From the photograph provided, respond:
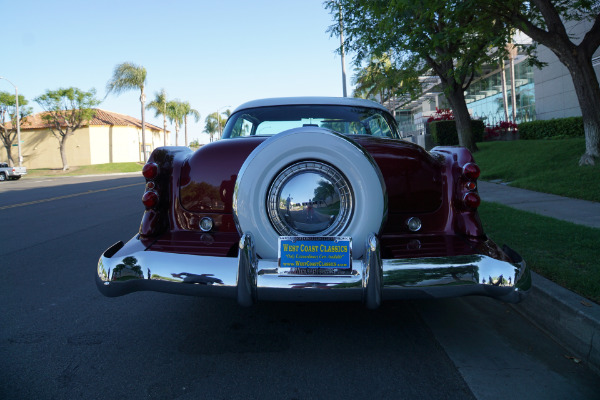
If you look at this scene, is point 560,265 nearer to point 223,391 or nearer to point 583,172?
point 223,391

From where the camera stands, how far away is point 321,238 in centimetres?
245

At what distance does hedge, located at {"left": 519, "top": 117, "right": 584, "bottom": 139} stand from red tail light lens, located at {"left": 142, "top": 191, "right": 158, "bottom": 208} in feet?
62.6

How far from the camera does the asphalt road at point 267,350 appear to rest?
2.42 m

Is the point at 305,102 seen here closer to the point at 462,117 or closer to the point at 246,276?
the point at 246,276

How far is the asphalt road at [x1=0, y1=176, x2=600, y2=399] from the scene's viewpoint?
2.42 m

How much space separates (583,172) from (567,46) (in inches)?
118

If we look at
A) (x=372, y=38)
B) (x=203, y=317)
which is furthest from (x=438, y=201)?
(x=372, y=38)

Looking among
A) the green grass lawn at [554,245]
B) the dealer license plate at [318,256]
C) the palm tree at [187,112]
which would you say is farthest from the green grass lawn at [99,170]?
the dealer license plate at [318,256]

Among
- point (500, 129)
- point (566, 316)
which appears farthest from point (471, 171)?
point (500, 129)

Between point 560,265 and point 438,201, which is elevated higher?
point 438,201

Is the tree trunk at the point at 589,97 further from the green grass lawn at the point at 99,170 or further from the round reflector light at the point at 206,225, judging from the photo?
the green grass lawn at the point at 99,170

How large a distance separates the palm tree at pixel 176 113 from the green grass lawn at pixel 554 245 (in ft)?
177

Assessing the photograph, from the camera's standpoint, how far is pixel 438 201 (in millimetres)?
3047

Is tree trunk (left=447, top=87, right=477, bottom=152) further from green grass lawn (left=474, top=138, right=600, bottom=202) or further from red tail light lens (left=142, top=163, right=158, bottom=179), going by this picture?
red tail light lens (left=142, top=163, right=158, bottom=179)
